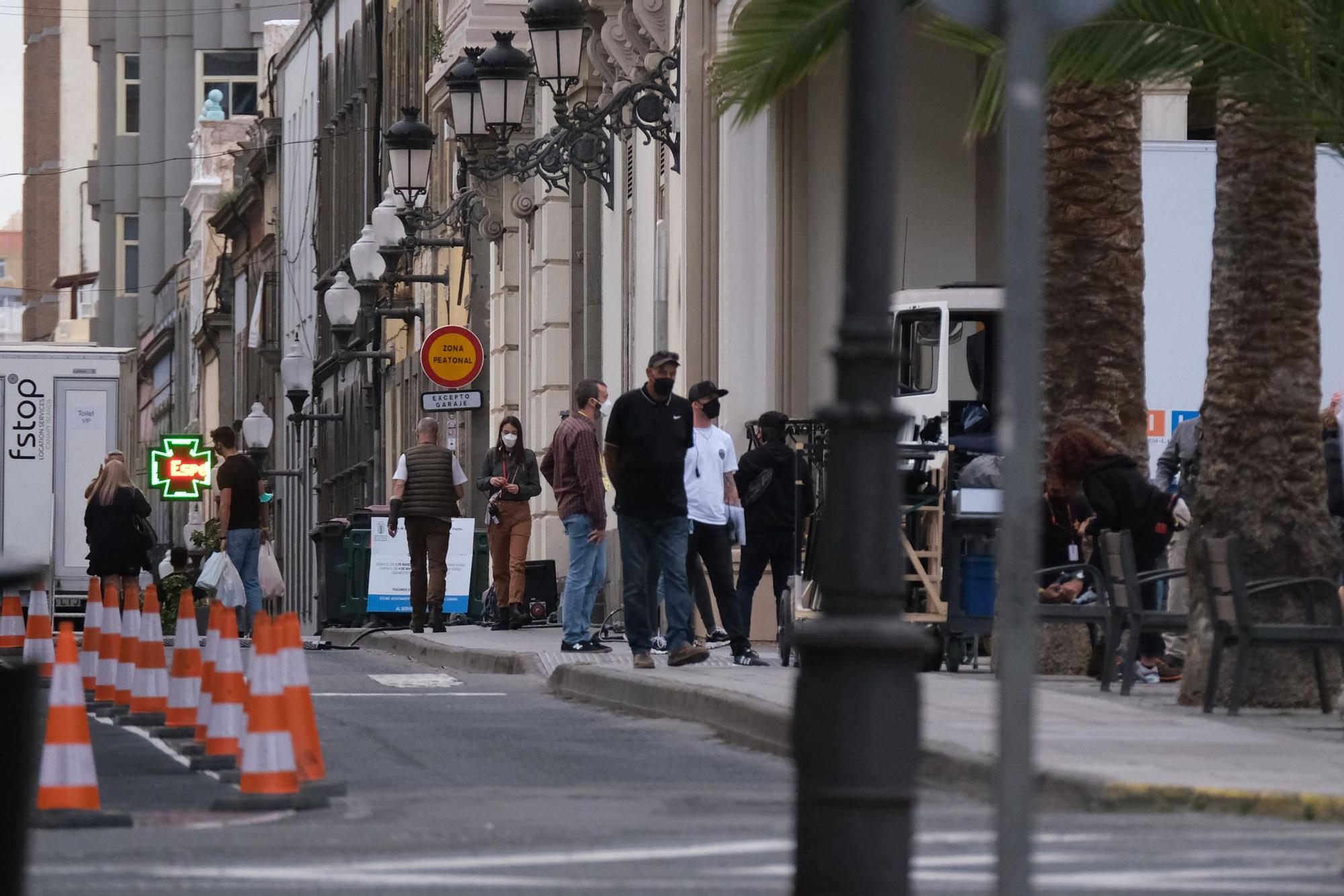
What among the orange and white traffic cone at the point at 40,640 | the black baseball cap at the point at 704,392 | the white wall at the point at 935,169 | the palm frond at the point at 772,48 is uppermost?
the white wall at the point at 935,169

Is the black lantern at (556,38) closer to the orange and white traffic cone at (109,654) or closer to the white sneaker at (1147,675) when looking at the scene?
the orange and white traffic cone at (109,654)

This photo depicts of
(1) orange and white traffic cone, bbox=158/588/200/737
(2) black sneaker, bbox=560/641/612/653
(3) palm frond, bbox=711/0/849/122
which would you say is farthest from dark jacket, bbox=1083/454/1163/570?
(1) orange and white traffic cone, bbox=158/588/200/737

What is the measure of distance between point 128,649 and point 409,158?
1401cm

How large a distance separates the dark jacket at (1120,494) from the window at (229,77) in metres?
77.3

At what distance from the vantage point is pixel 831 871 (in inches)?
263

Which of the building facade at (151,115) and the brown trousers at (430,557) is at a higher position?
the building facade at (151,115)

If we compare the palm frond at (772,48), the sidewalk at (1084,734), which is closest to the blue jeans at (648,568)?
the sidewalk at (1084,734)

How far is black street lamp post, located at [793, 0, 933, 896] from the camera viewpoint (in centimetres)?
Answer: 669

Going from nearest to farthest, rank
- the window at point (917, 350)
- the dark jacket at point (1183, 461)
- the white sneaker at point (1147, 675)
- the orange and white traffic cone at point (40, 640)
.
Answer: the white sneaker at point (1147, 675), the orange and white traffic cone at point (40, 640), the dark jacket at point (1183, 461), the window at point (917, 350)

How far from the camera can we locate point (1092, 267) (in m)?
16.9

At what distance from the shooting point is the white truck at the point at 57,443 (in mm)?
33312

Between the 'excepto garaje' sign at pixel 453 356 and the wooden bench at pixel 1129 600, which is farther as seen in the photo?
the 'excepto garaje' sign at pixel 453 356

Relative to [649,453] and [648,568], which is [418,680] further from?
[649,453]

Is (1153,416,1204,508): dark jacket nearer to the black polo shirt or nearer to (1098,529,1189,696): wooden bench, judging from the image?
(1098,529,1189,696): wooden bench
